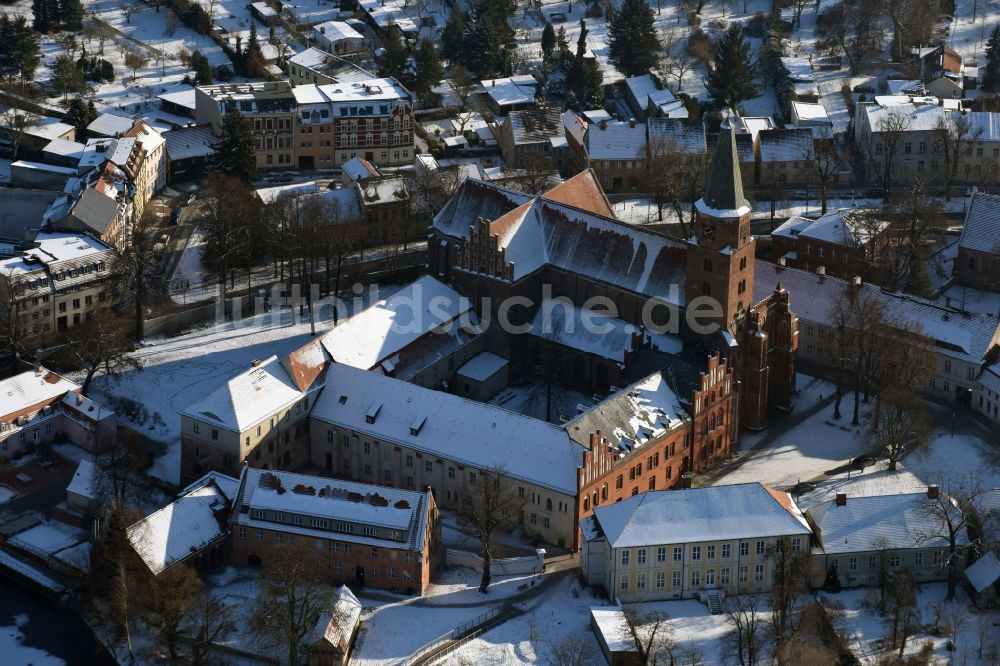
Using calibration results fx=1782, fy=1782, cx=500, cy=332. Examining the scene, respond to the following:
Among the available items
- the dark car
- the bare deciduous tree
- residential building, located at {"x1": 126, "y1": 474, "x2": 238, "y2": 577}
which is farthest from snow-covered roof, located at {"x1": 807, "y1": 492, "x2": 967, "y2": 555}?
residential building, located at {"x1": 126, "y1": 474, "x2": 238, "y2": 577}

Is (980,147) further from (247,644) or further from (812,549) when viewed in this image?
(247,644)

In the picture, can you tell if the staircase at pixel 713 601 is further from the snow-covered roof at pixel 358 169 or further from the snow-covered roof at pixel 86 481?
the snow-covered roof at pixel 358 169

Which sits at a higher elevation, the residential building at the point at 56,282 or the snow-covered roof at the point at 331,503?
the residential building at the point at 56,282

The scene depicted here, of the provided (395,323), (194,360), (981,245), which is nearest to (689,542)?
(395,323)

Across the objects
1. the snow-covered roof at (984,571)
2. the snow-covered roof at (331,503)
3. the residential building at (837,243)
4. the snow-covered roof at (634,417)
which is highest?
the residential building at (837,243)

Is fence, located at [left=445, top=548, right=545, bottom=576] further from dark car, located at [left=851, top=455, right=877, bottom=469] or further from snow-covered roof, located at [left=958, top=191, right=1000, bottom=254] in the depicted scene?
snow-covered roof, located at [left=958, top=191, right=1000, bottom=254]

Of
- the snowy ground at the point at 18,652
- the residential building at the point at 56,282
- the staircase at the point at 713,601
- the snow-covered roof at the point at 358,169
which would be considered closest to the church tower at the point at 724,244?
the staircase at the point at 713,601

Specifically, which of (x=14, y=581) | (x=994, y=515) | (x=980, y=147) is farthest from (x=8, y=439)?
(x=980, y=147)
